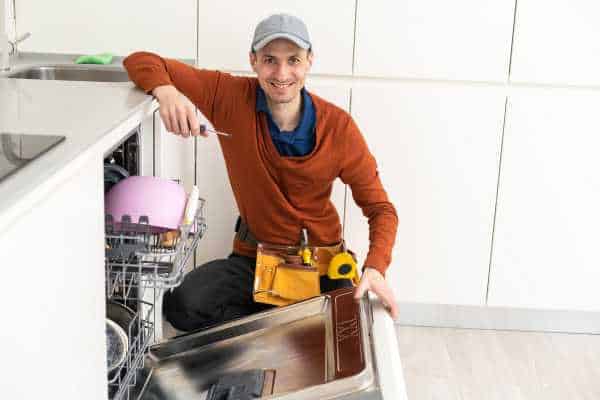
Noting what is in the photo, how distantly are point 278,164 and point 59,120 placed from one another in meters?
0.80

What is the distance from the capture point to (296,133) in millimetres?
2072

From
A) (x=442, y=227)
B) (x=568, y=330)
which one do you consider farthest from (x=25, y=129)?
(x=568, y=330)

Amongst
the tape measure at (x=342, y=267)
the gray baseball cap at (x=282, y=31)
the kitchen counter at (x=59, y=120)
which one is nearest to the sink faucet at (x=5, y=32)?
the kitchen counter at (x=59, y=120)

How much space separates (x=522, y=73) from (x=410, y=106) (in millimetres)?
369

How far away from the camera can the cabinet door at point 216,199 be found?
2699 mm

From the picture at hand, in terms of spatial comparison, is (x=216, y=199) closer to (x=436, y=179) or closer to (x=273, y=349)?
(x=436, y=179)

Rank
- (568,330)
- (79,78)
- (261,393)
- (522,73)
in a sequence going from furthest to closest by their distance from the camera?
(568,330) < (522,73) < (79,78) < (261,393)

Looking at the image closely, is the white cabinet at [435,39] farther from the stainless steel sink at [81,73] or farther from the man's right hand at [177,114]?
the man's right hand at [177,114]

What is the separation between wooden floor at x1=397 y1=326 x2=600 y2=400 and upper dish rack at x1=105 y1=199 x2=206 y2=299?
103cm

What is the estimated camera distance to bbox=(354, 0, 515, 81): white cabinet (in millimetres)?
2572

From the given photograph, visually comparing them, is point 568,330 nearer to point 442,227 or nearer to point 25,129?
point 442,227

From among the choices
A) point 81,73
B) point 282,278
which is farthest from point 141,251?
point 81,73

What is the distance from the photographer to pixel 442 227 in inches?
107

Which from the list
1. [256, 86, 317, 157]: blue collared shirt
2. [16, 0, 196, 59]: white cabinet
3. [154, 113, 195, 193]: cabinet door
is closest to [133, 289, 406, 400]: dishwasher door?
[256, 86, 317, 157]: blue collared shirt
